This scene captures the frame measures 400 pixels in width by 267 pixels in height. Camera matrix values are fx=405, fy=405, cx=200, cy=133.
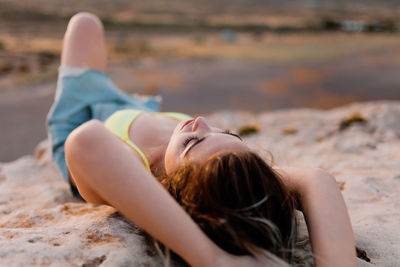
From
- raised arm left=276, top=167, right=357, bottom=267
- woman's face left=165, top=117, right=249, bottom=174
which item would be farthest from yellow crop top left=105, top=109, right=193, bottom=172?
raised arm left=276, top=167, right=357, bottom=267

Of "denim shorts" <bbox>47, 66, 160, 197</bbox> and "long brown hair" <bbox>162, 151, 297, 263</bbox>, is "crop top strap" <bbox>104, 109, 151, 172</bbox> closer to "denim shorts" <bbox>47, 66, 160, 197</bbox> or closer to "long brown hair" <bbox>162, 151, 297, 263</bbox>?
"denim shorts" <bbox>47, 66, 160, 197</bbox>

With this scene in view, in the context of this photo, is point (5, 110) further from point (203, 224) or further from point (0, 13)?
point (0, 13)

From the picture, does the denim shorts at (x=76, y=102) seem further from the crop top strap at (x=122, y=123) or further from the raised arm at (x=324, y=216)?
the raised arm at (x=324, y=216)

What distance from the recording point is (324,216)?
1.56 m

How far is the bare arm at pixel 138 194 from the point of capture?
1.39 metres

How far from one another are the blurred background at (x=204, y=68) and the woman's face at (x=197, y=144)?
249 centimetres

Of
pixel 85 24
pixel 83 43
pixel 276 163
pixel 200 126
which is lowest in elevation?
pixel 276 163

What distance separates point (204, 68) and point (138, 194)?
558cm

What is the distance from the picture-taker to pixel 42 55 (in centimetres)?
693

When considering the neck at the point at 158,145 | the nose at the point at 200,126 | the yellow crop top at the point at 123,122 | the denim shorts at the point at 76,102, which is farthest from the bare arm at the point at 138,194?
the denim shorts at the point at 76,102

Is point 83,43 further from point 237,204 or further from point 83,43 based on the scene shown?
point 237,204

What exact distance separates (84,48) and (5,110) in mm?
2161

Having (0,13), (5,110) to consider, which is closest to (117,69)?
(5,110)

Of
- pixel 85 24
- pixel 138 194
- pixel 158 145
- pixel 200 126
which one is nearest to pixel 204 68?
pixel 85 24
